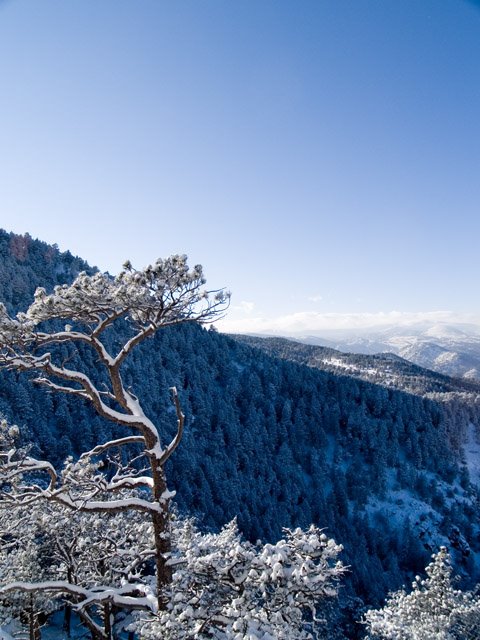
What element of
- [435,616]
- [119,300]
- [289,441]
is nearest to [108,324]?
[119,300]

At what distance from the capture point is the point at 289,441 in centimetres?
12550

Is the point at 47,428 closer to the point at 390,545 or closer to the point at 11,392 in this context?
the point at 11,392

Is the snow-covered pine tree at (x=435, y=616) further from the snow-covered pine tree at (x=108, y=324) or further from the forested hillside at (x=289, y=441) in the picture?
the forested hillside at (x=289, y=441)

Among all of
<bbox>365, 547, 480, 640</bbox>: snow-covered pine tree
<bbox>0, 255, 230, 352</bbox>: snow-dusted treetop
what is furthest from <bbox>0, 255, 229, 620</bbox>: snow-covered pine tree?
<bbox>365, 547, 480, 640</bbox>: snow-covered pine tree

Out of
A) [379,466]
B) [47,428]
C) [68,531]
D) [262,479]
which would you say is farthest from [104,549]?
[379,466]

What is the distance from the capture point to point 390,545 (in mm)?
99625

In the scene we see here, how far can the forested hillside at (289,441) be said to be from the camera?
8244 cm

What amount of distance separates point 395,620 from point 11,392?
7412 centimetres

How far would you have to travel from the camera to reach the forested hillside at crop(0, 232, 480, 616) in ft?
270

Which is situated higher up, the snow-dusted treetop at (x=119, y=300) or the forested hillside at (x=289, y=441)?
the snow-dusted treetop at (x=119, y=300)

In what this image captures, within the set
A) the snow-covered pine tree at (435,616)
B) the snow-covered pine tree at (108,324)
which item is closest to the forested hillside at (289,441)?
the snow-covered pine tree at (435,616)

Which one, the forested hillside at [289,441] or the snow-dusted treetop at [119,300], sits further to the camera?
the forested hillside at [289,441]

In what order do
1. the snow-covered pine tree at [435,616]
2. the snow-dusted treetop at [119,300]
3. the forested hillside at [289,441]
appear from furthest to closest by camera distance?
the forested hillside at [289,441] < the snow-covered pine tree at [435,616] < the snow-dusted treetop at [119,300]

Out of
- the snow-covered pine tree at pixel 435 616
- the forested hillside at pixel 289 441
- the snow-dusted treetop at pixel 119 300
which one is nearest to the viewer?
the snow-dusted treetop at pixel 119 300
